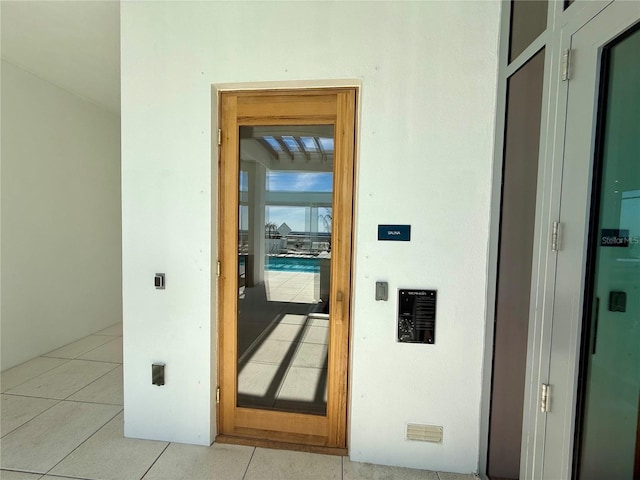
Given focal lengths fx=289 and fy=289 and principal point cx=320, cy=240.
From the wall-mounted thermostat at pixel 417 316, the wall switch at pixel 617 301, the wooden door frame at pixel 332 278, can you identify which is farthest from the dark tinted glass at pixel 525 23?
the wall-mounted thermostat at pixel 417 316

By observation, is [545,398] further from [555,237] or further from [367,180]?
[367,180]

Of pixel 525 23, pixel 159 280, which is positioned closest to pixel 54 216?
pixel 159 280

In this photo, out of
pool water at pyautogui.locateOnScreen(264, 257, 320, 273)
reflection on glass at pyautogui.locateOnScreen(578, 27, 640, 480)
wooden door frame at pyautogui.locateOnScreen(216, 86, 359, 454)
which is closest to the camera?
reflection on glass at pyautogui.locateOnScreen(578, 27, 640, 480)

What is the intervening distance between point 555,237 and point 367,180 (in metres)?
0.99

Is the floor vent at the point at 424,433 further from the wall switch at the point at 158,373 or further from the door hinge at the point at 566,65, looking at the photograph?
the door hinge at the point at 566,65

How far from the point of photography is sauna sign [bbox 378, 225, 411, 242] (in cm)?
181

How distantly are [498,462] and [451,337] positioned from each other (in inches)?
29.8

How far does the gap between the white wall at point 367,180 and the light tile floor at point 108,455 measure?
0.13m

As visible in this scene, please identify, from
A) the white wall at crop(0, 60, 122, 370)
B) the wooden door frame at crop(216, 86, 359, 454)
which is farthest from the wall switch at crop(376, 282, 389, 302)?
the white wall at crop(0, 60, 122, 370)

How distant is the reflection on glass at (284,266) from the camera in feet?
6.54

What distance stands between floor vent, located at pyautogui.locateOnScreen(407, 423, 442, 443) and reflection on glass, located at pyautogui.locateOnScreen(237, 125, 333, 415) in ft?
1.91

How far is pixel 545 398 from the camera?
1301mm

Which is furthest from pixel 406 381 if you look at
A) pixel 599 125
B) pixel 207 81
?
pixel 207 81

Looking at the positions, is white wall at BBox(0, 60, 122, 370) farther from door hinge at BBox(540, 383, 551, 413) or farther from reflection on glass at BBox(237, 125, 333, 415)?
door hinge at BBox(540, 383, 551, 413)
